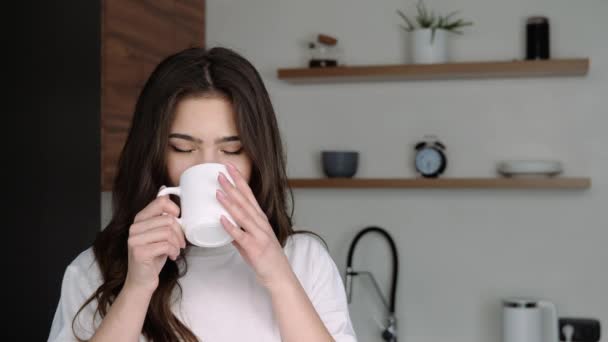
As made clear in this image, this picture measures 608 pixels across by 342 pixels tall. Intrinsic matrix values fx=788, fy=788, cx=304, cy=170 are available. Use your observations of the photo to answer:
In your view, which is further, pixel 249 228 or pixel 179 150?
pixel 179 150

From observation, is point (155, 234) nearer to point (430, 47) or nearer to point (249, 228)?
point (249, 228)

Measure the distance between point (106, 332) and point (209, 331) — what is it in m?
0.20

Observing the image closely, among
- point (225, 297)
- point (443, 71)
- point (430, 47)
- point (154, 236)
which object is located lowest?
point (225, 297)

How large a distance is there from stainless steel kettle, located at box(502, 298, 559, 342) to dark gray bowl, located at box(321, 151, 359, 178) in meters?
0.81

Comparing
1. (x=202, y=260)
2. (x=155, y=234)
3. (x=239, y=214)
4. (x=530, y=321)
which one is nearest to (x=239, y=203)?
(x=239, y=214)

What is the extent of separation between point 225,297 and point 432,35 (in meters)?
2.04

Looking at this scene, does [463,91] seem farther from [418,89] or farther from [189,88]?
[189,88]

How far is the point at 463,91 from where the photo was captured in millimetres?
3150

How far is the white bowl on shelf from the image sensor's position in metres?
2.94

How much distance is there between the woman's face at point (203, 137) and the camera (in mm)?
1150

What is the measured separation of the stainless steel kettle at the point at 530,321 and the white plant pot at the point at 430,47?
3.19 ft

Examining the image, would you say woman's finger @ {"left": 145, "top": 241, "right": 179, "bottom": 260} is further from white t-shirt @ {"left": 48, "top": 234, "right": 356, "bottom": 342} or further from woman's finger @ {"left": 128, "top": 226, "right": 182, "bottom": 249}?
white t-shirt @ {"left": 48, "top": 234, "right": 356, "bottom": 342}

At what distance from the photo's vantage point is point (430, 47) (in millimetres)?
3072

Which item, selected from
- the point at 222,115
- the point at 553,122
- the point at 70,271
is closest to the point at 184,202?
the point at 222,115
